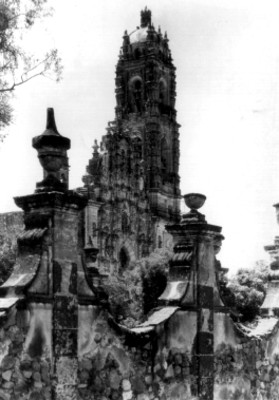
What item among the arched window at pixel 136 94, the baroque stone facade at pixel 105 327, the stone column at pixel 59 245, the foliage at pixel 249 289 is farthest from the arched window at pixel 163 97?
the stone column at pixel 59 245

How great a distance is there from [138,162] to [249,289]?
51.0 ft

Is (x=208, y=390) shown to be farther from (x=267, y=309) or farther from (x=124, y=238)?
(x=124, y=238)

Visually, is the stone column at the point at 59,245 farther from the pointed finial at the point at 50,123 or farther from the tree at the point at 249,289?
the tree at the point at 249,289


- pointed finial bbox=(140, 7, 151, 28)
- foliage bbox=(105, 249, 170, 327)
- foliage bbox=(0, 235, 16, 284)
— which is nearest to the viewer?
foliage bbox=(0, 235, 16, 284)

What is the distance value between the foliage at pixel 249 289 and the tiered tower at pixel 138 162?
8.00m

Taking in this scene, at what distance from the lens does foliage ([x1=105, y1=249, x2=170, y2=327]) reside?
3859 centimetres

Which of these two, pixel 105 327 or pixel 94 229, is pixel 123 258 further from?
pixel 105 327

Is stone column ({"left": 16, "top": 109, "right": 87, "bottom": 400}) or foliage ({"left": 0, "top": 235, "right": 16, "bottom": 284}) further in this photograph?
foliage ({"left": 0, "top": 235, "right": 16, "bottom": 284})

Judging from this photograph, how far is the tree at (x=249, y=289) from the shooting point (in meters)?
48.7

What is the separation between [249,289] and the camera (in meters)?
51.2

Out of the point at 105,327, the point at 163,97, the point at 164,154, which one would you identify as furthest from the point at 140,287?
the point at 105,327

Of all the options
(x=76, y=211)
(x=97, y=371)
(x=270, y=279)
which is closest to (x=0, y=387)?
(x=97, y=371)

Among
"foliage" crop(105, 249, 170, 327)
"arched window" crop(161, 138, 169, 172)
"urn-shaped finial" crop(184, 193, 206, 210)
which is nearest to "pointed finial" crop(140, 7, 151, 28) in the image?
"arched window" crop(161, 138, 169, 172)

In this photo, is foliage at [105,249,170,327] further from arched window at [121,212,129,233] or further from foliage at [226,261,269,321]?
arched window at [121,212,129,233]
